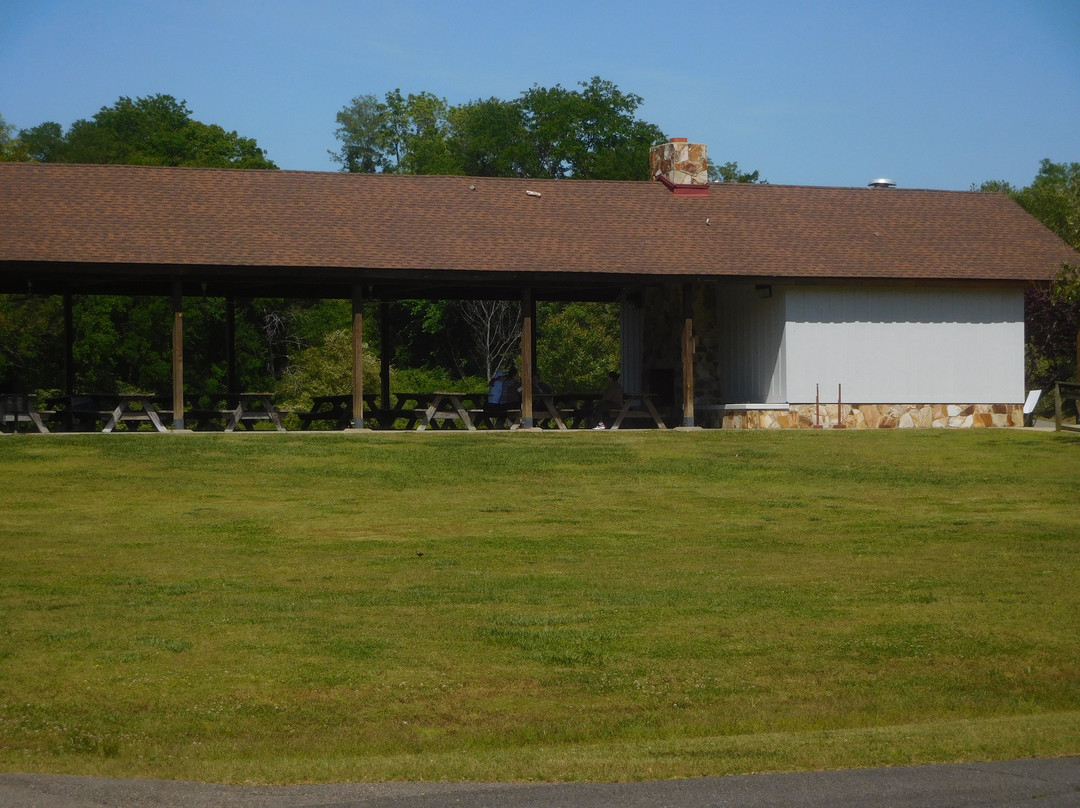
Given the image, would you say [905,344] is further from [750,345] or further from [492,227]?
[492,227]

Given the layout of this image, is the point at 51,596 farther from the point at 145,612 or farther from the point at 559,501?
the point at 559,501

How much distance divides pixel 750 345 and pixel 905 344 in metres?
2.85

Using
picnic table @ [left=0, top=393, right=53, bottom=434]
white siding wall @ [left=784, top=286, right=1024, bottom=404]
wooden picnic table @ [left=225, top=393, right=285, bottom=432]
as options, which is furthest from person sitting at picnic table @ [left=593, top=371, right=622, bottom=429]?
picnic table @ [left=0, top=393, right=53, bottom=434]

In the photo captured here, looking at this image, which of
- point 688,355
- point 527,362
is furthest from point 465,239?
point 688,355

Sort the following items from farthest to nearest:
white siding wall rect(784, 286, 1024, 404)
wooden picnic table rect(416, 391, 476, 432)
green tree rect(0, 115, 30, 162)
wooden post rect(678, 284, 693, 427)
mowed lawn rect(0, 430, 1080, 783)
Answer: green tree rect(0, 115, 30, 162), white siding wall rect(784, 286, 1024, 404), wooden post rect(678, 284, 693, 427), wooden picnic table rect(416, 391, 476, 432), mowed lawn rect(0, 430, 1080, 783)

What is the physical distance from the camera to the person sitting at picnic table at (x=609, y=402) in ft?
80.8

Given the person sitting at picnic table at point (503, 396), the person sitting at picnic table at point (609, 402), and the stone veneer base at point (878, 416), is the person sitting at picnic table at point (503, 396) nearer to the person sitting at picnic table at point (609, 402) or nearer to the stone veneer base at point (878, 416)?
the person sitting at picnic table at point (609, 402)

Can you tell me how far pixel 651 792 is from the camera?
6.07 m

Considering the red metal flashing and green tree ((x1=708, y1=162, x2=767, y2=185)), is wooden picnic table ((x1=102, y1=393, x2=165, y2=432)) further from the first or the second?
green tree ((x1=708, y1=162, x2=767, y2=185))

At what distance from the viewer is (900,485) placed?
1698 centimetres

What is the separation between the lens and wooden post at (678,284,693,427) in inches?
924

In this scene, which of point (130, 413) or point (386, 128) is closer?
point (130, 413)

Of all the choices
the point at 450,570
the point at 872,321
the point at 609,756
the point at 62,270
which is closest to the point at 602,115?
the point at 872,321

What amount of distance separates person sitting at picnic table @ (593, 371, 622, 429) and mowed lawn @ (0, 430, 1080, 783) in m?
7.41
